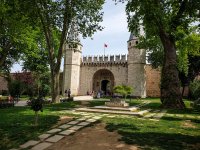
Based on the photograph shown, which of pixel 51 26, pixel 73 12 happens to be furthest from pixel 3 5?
pixel 73 12

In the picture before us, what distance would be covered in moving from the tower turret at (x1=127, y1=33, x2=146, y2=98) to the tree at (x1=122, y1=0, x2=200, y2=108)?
20.1m

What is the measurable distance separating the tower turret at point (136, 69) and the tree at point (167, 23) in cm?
2013

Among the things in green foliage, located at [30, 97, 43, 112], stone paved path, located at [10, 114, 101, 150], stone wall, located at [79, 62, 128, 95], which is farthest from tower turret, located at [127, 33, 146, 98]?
green foliage, located at [30, 97, 43, 112]

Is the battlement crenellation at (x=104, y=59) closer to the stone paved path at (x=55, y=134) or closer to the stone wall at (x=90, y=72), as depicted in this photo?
the stone wall at (x=90, y=72)

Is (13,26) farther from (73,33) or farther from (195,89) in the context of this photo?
(195,89)

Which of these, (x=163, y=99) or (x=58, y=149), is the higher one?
(x=163, y=99)

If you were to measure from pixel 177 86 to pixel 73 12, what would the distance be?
968cm

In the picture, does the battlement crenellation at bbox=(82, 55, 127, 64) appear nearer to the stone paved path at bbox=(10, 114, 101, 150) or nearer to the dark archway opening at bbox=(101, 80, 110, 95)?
the dark archway opening at bbox=(101, 80, 110, 95)

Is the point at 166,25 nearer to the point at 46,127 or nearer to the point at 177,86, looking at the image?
the point at 177,86

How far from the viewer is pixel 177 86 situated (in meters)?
17.0

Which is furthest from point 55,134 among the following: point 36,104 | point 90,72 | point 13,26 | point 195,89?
point 90,72

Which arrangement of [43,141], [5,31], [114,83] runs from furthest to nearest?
1. [114,83]
2. [5,31]
3. [43,141]

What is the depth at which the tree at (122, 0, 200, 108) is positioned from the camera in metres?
16.3

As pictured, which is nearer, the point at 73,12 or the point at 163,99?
the point at 163,99
